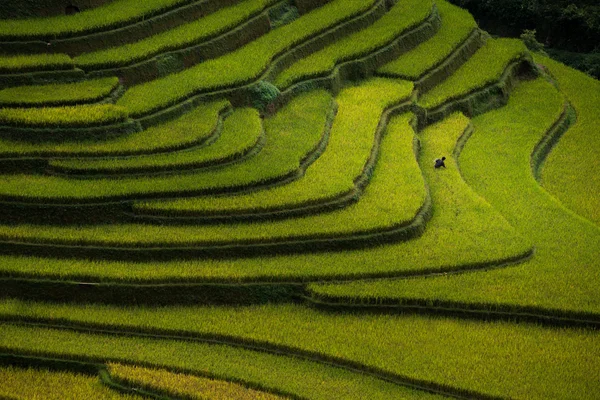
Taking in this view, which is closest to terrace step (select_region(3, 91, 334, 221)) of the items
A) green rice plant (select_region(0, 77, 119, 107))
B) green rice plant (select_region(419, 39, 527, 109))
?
green rice plant (select_region(0, 77, 119, 107))

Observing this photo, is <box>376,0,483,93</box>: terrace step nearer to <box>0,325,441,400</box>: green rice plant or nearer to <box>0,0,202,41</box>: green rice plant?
<box>0,0,202,41</box>: green rice plant

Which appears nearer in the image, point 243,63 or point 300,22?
point 243,63

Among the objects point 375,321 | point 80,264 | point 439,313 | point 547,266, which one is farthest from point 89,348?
point 547,266

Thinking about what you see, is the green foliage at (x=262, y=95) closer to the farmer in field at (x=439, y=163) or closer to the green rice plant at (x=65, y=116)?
the green rice plant at (x=65, y=116)

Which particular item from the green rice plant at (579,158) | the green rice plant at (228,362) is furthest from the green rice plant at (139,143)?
the green rice plant at (579,158)

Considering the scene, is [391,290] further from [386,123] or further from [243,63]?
[243,63]

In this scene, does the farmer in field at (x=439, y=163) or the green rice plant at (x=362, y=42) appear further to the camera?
the green rice plant at (x=362, y=42)
